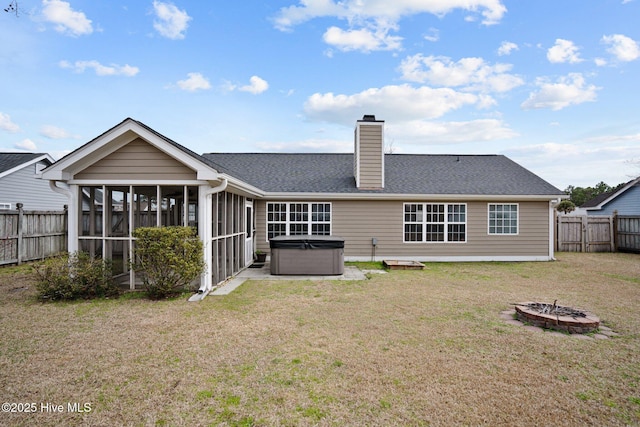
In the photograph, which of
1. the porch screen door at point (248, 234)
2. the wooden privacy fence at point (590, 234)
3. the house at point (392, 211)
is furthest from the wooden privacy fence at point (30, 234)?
the wooden privacy fence at point (590, 234)

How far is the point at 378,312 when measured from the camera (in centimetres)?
551

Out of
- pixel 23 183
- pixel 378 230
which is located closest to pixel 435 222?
pixel 378 230

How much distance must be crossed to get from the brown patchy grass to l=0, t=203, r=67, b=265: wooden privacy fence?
5164 mm

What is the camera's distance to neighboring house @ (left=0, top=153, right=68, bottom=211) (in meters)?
→ 14.0

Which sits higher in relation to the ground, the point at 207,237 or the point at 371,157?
the point at 371,157

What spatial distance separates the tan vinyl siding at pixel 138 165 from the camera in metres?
6.74

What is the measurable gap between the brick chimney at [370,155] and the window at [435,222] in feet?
4.78

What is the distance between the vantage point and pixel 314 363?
3564 millimetres

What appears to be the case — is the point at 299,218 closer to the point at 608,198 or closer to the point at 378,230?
the point at 378,230

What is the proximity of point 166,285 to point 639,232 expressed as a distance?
18150 mm

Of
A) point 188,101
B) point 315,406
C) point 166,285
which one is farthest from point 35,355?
point 188,101

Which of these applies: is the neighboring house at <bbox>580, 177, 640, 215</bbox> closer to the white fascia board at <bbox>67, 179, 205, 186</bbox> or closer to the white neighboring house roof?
the white neighboring house roof

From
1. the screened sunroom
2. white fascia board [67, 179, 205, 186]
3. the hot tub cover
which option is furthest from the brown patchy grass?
the hot tub cover

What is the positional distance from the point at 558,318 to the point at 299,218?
8214mm
